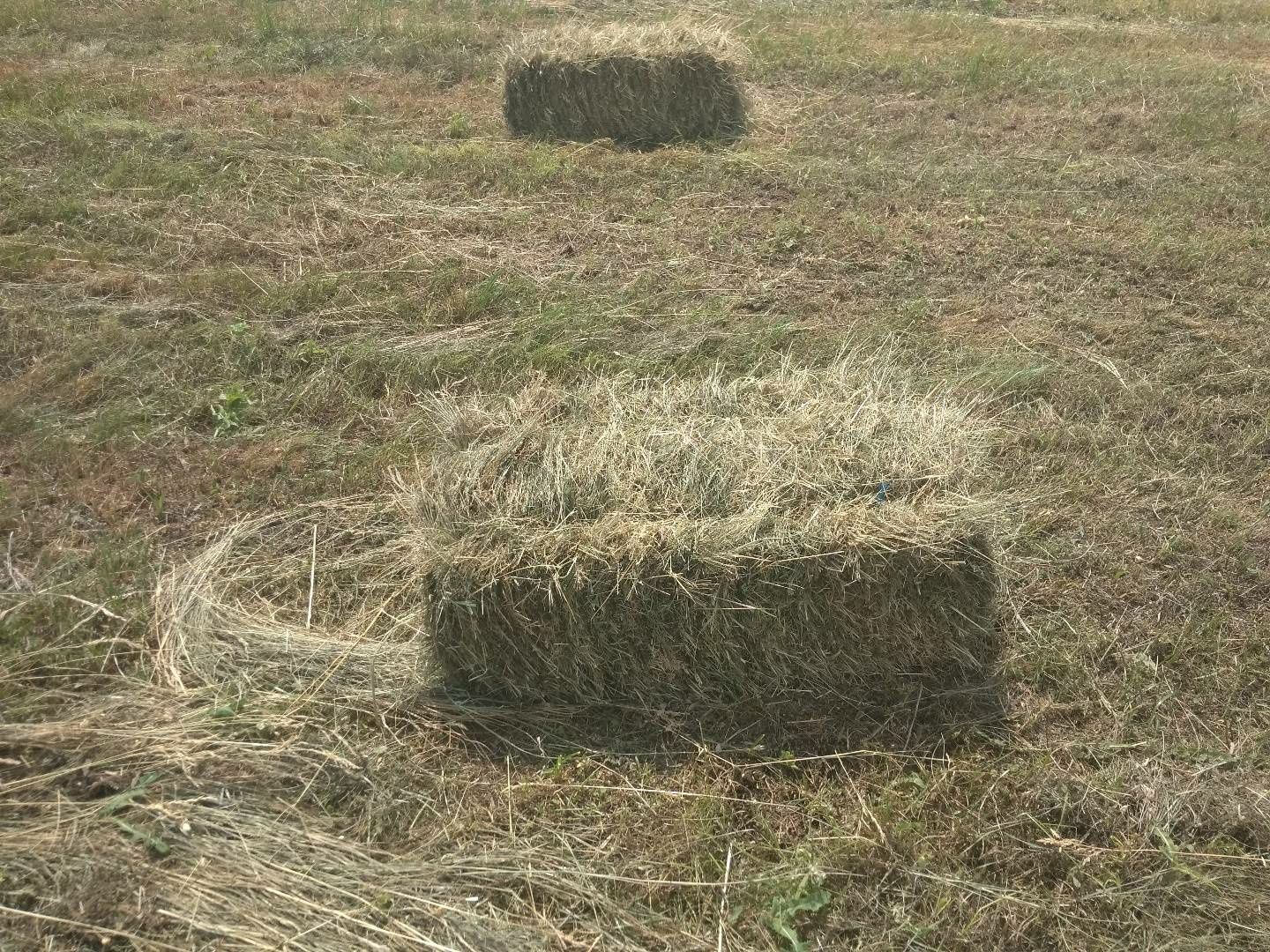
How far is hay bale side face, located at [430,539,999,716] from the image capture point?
3.43 meters

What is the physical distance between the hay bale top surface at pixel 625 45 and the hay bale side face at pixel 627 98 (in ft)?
0.09

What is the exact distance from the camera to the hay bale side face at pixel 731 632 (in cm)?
343

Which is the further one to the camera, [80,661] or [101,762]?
[80,661]

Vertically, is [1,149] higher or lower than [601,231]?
higher

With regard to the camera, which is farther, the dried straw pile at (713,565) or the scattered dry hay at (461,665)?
the dried straw pile at (713,565)

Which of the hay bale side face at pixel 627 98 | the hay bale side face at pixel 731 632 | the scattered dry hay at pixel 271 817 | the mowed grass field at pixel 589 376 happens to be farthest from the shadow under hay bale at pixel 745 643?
the hay bale side face at pixel 627 98

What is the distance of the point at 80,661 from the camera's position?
371 centimetres

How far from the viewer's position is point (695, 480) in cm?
368

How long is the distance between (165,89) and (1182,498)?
31.6 feet

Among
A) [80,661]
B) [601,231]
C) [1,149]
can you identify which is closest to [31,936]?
[80,661]

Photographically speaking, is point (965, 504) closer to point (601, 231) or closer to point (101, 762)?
point (101, 762)

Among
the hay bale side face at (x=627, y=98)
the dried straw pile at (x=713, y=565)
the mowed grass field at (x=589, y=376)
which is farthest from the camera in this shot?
the hay bale side face at (x=627, y=98)

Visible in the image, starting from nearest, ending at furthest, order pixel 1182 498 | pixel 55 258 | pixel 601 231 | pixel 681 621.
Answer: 1. pixel 681 621
2. pixel 1182 498
3. pixel 55 258
4. pixel 601 231

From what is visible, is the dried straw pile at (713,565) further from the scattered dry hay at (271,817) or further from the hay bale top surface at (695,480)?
the scattered dry hay at (271,817)
